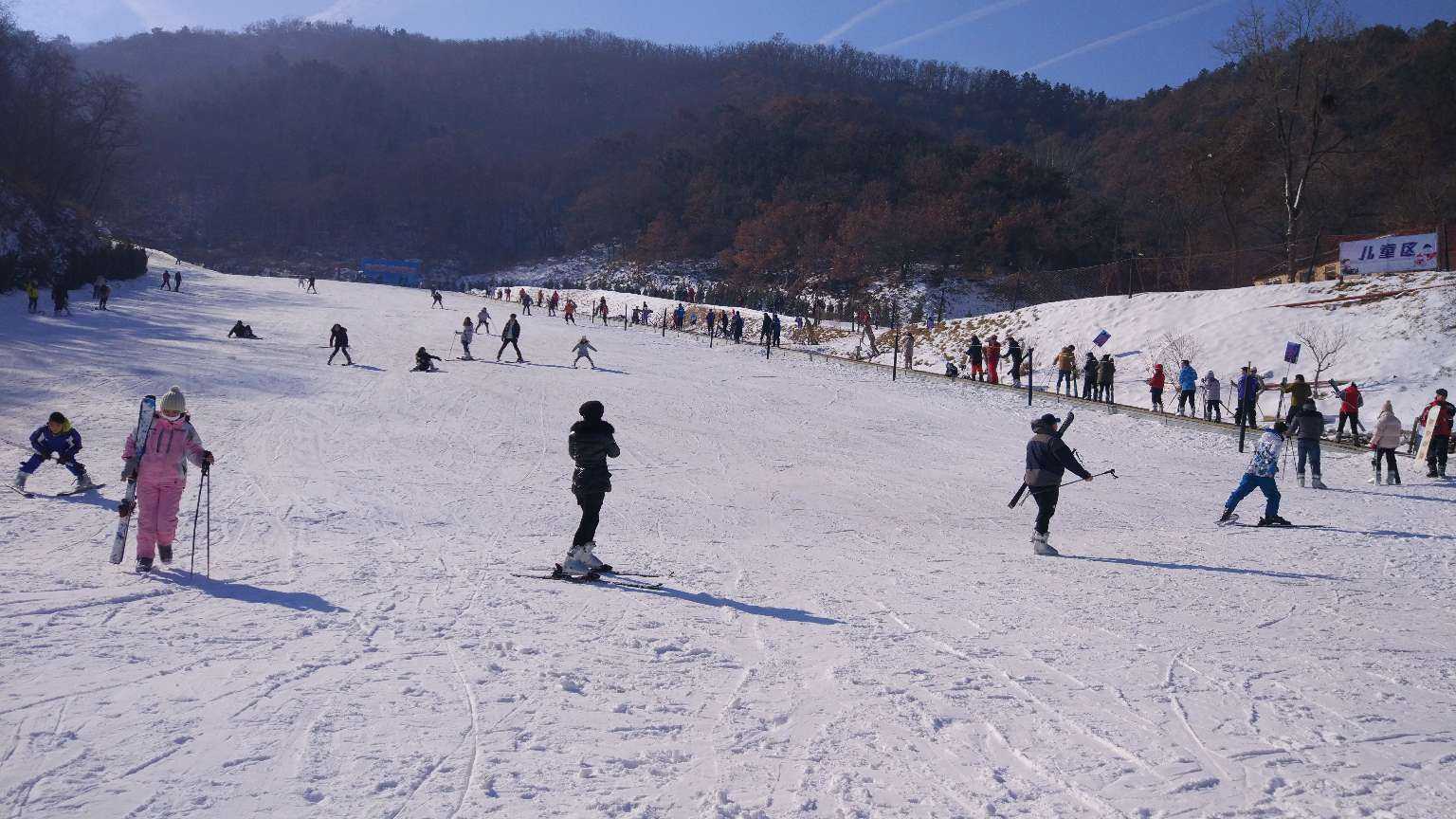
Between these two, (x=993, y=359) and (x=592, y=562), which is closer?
(x=592, y=562)


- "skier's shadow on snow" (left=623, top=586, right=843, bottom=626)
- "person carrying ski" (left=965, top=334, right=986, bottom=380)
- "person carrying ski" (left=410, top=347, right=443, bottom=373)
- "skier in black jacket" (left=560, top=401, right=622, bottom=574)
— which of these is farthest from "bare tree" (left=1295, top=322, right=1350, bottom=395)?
A: "person carrying ski" (left=410, top=347, right=443, bottom=373)

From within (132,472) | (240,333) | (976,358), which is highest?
(976,358)

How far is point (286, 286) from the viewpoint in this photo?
55.3 m

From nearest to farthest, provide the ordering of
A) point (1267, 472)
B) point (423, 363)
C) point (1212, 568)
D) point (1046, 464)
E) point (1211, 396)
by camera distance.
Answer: point (1212, 568) → point (1046, 464) → point (1267, 472) → point (1211, 396) → point (423, 363)

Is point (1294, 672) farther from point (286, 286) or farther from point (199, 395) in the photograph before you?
point (286, 286)

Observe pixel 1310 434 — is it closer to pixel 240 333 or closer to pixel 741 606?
pixel 741 606

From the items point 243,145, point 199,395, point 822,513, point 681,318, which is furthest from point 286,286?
point 243,145

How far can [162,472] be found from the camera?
7277mm

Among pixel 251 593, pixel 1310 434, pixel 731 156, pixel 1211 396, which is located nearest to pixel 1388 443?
pixel 1310 434

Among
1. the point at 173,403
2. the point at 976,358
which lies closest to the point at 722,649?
the point at 173,403

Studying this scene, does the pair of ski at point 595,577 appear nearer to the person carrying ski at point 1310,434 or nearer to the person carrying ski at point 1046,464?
the person carrying ski at point 1046,464

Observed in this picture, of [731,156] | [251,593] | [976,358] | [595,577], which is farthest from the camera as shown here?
[731,156]

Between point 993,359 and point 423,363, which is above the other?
point 993,359

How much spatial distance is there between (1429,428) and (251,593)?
16.9 m
